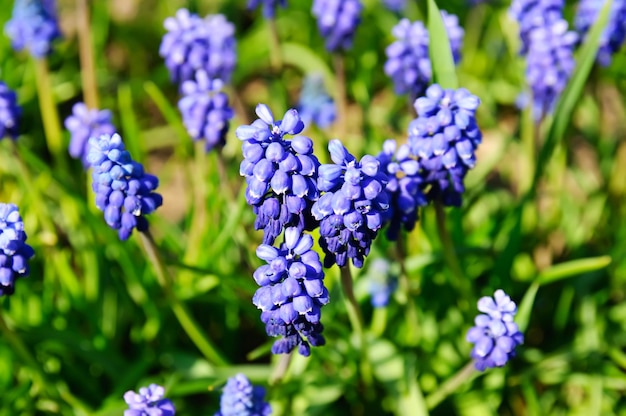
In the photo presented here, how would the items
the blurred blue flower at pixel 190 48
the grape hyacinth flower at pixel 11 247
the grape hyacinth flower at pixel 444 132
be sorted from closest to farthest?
the grape hyacinth flower at pixel 11 247
the grape hyacinth flower at pixel 444 132
the blurred blue flower at pixel 190 48

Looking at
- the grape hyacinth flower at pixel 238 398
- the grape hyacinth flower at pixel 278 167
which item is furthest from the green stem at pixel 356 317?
the grape hyacinth flower at pixel 238 398

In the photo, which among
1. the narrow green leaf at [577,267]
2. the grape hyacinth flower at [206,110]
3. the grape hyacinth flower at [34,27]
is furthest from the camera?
the grape hyacinth flower at [34,27]

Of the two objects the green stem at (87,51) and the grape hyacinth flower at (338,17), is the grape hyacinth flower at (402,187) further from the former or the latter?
the green stem at (87,51)

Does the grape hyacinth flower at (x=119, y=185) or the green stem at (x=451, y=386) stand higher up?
the grape hyacinth flower at (x=119, y=185)

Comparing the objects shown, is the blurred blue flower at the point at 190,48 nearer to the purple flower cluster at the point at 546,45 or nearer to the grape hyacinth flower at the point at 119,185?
the grape hyacinth flower at the point at 119,185

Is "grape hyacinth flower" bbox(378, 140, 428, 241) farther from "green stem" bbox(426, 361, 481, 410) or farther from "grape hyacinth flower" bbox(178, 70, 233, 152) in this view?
"grape hyacinth flower" bbox(178, 70, 233, 152)

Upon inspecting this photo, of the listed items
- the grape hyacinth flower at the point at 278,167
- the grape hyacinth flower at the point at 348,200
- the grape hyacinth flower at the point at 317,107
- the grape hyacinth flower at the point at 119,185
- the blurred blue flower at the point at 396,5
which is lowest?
the grape hyacinth flower at the point at 348,200

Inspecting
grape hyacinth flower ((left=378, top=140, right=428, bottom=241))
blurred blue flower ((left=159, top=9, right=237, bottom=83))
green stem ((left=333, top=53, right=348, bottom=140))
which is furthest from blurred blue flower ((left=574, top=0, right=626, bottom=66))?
blurred blue flower ((left=159, top=9, right=237, bottom=83))

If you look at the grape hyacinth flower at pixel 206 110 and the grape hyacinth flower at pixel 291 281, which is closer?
the grape hyacinth flower at pixel 291 281
